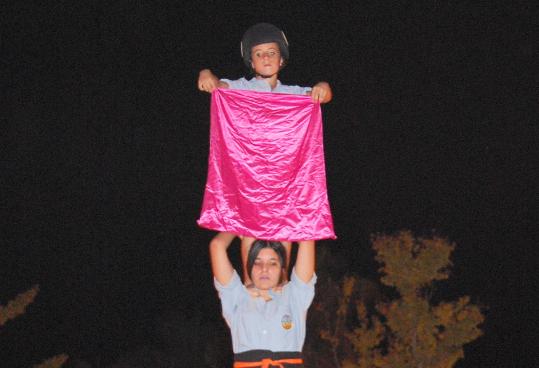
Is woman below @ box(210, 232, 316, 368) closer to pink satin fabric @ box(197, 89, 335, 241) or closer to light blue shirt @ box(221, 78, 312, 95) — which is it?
pink satin fabric @ box(197, 89, 335, 241)

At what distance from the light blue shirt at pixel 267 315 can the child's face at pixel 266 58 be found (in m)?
1.53

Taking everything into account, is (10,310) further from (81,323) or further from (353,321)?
(81,323)

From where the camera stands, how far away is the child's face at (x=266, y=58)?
604cm

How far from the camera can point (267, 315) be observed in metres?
5.74

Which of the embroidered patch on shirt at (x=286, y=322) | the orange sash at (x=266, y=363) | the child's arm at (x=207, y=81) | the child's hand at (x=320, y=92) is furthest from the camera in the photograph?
the child's hand at (x=320, y=92)

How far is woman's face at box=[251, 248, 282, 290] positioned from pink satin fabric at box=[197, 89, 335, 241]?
197mm

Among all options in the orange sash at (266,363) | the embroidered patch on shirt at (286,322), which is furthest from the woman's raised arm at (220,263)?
the orange sash at (266,363)

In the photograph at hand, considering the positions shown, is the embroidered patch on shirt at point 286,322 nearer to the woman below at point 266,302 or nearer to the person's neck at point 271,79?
the woman below at point 266,302

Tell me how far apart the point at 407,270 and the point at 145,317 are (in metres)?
11.3

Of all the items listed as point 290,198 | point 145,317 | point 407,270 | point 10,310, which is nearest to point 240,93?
point 290,198

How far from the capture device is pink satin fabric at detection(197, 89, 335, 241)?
237 inches

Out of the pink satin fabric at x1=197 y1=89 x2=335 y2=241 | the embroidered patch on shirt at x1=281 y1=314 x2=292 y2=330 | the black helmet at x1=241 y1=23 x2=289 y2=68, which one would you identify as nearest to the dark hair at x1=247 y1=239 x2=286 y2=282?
the pink satin fabric at x1=197 y1=89 x2=335 y2=241

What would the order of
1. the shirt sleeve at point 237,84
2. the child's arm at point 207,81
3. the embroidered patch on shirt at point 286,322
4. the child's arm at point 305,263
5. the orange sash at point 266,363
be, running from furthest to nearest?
the shirt sleeve at point 237,84, the child's arm at point 207,81, the child's arm at point 305,263, the embroidered patch on shirt at point 286,322, the orange sash at point 266,363

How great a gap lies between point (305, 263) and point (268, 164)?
0.83m
